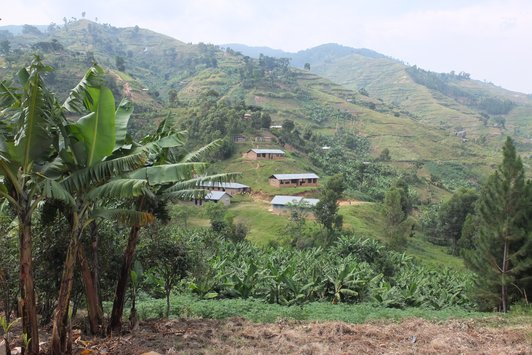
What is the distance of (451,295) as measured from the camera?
1959cm

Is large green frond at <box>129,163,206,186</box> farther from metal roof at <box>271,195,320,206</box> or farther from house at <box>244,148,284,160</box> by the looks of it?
house at <box>244,148,284,160</box>

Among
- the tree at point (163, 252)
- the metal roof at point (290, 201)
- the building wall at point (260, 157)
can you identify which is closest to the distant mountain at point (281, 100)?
the building wall at point (260, 157)

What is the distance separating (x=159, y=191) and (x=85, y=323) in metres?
3.25

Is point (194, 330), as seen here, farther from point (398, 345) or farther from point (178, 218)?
point (178, 218)

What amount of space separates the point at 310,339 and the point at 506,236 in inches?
390

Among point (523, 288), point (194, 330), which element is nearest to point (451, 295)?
point (523, 288)

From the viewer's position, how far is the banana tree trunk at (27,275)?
7016mm

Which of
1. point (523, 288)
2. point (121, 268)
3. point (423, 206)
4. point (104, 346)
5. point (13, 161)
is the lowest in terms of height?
point (423, 206)

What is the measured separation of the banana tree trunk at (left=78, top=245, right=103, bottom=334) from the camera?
8477 millimetres

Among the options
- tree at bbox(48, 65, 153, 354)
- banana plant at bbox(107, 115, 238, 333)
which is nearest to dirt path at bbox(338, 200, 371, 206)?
banana plant at bbox(107, 115, 238, 333)

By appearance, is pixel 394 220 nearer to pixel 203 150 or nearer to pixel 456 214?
pixel 456 214

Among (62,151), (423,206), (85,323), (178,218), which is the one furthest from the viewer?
Answer: (423,206)

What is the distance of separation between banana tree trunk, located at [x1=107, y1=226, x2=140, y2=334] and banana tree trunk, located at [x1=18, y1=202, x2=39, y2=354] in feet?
7.46

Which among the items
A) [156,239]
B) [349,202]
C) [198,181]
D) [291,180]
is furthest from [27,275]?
[291,180]
